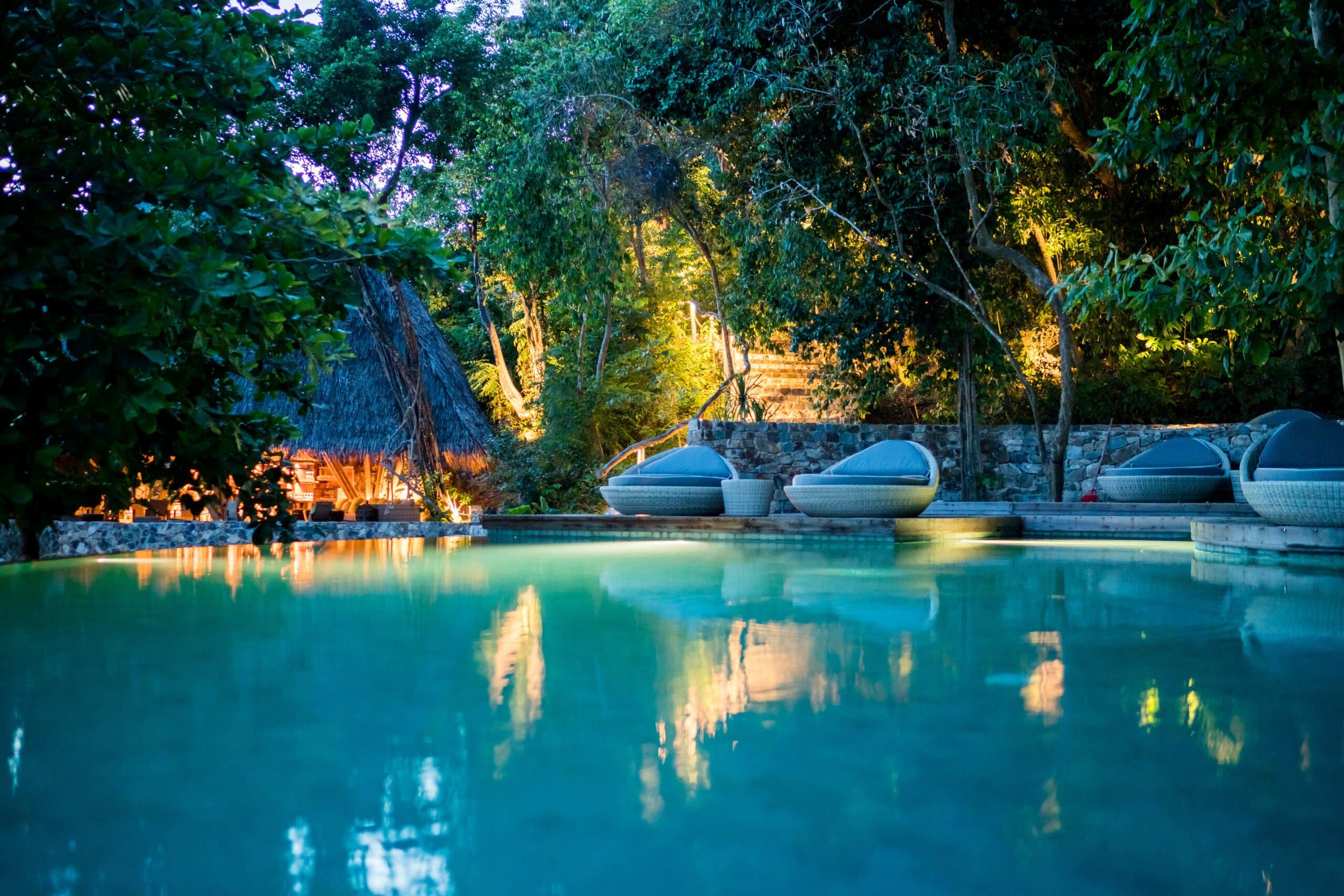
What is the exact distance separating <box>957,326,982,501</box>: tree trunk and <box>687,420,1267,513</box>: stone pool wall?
321 millimetres

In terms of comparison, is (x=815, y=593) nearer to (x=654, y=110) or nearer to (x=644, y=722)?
(x=644, y=722)

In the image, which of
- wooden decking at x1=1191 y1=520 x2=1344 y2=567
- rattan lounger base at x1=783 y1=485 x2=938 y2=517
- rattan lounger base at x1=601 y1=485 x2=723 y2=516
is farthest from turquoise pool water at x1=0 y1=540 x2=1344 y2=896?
rattan lounger base at x1=601 y1=485 x2=723 y2=516

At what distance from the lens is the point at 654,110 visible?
1193 centimetres

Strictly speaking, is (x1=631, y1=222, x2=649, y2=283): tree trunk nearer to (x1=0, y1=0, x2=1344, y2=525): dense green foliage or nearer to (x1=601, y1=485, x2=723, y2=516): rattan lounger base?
(x1=0, y1=0, x2=1344, y2=525): dense green foliage

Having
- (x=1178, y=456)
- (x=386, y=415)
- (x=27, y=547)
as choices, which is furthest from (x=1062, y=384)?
(x=27, y=547)

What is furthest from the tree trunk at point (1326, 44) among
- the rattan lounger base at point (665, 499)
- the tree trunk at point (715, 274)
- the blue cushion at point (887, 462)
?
the tree trunk at point (715, 274)

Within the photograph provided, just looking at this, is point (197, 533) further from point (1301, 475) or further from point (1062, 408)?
point (1301, 475)

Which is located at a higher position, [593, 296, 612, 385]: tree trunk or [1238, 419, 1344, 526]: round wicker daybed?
[593, 296, 612, 385]: tree trunk

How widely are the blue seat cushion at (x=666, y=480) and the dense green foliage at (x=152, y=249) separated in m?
6.88

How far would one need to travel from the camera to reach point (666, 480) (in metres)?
9.52

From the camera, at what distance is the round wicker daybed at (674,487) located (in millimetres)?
9406

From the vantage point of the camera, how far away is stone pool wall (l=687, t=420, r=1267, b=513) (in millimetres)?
12070

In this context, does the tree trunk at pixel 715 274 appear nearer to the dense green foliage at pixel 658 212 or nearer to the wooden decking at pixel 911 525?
the dense green foliage at pixel 658 212

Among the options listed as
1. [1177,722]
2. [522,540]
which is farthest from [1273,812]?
[522,540]
